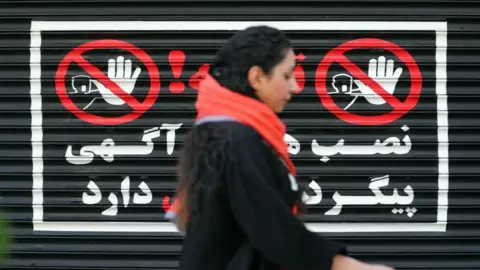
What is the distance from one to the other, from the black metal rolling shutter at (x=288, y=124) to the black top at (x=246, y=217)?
95.8 inches

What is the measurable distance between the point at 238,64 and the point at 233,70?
23 mm

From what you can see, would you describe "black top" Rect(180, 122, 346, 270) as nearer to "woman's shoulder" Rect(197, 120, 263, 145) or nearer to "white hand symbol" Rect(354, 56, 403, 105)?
"woman's shoulder" Rect(197, 120, 263, 145)

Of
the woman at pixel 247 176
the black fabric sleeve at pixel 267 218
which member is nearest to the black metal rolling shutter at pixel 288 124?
the woman at pixel 247 176

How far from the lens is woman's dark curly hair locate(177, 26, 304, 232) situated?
238cm

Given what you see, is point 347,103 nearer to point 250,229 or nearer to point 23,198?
point 23,198

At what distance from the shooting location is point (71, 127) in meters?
4.85

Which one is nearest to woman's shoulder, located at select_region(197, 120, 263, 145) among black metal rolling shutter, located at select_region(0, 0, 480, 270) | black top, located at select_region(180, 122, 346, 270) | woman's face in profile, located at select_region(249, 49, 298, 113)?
black top, located at select_region(180, 122, 346, 270)

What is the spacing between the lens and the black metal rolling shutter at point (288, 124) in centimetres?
480

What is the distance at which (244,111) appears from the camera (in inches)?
93.0

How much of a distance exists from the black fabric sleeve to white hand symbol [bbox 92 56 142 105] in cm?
262

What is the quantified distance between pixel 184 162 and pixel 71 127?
246 centimetres

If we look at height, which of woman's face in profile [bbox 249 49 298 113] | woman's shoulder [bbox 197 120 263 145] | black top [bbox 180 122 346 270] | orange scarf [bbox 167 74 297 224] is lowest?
black top [bbox 180 122 346 270]

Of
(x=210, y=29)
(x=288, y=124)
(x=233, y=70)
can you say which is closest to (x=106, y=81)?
(x=210, y=29)

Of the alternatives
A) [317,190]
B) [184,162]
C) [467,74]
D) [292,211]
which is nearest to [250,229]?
[292,211]
